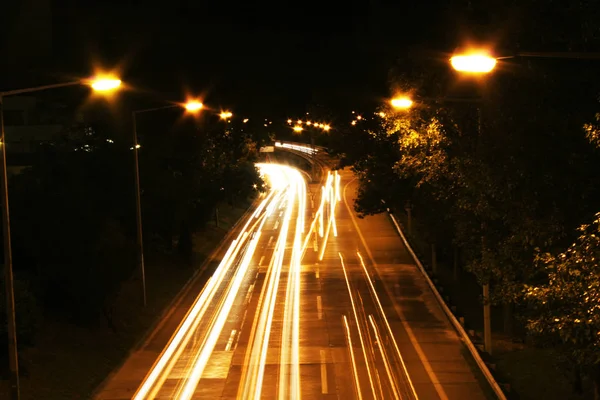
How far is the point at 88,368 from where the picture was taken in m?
19.9

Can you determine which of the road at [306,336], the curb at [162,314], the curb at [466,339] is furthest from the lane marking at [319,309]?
Answer: the curb at [162,314]

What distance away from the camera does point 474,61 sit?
7570 mm

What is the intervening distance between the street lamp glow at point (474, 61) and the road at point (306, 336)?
11.8m

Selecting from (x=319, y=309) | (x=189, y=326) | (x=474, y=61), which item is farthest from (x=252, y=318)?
(x=474, y=61)

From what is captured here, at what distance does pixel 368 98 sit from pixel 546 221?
31.9 m

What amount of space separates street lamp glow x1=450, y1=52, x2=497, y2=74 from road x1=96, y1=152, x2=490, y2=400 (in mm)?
11780

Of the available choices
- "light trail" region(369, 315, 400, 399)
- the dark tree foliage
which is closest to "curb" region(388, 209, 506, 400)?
"light trail" region(369, 315, 400, 399)

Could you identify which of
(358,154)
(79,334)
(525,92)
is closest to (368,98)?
(358,154)

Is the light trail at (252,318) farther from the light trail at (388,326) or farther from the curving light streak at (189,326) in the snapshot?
the light trail at (388,326)

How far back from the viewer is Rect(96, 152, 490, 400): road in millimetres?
18797

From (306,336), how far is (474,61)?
17480 millimetres

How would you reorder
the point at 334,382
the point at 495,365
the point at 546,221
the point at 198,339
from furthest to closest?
the point at 198,339 < the point at 495,365 < the point at 334,382 < the point at 546,221

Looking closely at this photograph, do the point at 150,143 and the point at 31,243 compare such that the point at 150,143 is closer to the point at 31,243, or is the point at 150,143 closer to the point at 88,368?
the point at 31,243

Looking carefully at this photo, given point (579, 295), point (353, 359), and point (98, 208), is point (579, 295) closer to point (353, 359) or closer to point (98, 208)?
point (353, 359)
